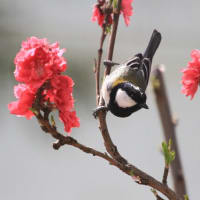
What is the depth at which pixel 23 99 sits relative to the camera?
1396 millimetres

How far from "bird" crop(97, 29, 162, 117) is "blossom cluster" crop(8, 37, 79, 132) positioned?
1.76ft

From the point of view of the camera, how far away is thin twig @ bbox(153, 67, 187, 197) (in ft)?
6.42

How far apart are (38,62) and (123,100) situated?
3.02ft

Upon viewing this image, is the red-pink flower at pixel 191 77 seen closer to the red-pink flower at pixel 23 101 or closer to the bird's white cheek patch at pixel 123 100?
the bird's white cheek patch at pixel 123 100

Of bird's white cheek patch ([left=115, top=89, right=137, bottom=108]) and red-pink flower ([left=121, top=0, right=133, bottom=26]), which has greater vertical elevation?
red-pink flower ([left=121, top=0, right=133, bottom=26])

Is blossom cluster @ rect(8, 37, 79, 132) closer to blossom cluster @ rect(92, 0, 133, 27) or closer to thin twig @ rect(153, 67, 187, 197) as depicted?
blossom cluster @ rect(92, 0, 133, 27)

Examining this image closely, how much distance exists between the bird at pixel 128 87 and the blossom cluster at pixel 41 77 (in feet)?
1.76

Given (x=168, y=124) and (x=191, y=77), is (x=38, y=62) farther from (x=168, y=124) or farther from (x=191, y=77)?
(x=168, y=124)

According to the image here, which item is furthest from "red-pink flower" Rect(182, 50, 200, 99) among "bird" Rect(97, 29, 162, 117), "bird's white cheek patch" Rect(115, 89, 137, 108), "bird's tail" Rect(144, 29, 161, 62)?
"bird's tail" Rect(144, 29, 161, 62)


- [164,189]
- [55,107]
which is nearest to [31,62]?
[55,107]

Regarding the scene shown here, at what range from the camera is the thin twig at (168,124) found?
1.96m

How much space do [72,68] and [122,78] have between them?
1183 mm

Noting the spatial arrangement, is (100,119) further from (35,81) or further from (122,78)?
(122,78)

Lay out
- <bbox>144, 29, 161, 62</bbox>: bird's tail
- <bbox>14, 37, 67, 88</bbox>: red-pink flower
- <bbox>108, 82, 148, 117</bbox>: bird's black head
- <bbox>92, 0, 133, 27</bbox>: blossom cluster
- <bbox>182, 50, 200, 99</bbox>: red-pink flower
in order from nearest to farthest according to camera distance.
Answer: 1. <bbox>14, 37, 67, 88</bbox>: red-pink flower
2. <bbox>182, 50, 200, 99</bbox>: red-pink flower
3. <bbox>92, 0, 133, 27</bbox>: blossom cluster
4. <bbox>108, 82, 148, 117</bbox>: bird's black head
5. <bbox>144, 29, 161, 62</bbox>: bird's tail
